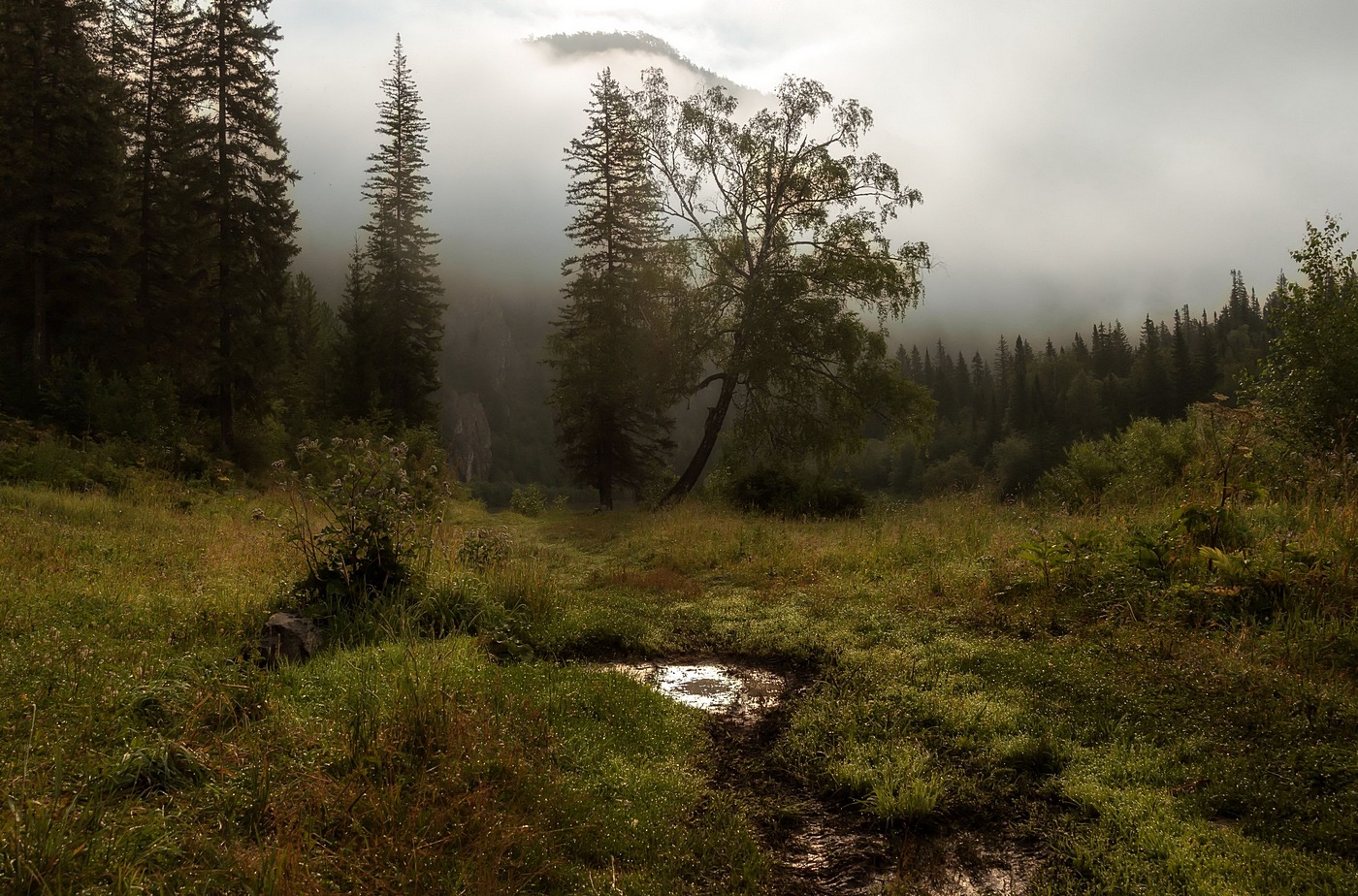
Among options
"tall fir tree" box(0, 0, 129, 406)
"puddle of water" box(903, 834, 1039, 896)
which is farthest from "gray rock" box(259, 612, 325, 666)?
A: "tall fir tree" box(0, 0, 129, 406)

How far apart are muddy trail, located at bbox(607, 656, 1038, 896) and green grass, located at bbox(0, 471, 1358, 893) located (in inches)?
3.3

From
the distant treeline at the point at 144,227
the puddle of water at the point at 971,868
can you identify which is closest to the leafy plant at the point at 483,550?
the puddle of water at the point at 971,868

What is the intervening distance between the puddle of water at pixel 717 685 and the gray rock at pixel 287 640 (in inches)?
100

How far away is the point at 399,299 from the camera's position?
36406 mm

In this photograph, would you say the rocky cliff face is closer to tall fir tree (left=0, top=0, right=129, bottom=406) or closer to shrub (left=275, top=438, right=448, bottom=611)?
tall fir tree (left=0, top=0, right=129, bottom=406)

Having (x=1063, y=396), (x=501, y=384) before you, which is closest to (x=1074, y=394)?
(x=1063, y=396)

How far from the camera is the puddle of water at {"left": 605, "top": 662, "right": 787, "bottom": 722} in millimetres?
5848

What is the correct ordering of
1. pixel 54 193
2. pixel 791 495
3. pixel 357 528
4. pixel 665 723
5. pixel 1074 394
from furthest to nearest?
pixel 1074 394, pixel 54 193, pixel 791 495, pixel 357 528, pixel 665 723

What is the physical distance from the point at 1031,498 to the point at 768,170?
46.7ft

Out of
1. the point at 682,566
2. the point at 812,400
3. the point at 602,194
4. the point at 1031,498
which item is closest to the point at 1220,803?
the point at 682,566

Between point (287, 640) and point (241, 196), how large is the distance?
948 inches

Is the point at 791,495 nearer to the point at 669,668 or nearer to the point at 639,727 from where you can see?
the point at 669,668

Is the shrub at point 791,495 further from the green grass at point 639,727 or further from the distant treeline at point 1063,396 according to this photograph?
the distant treeline at point 1063,396

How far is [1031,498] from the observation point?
46.2 feet
